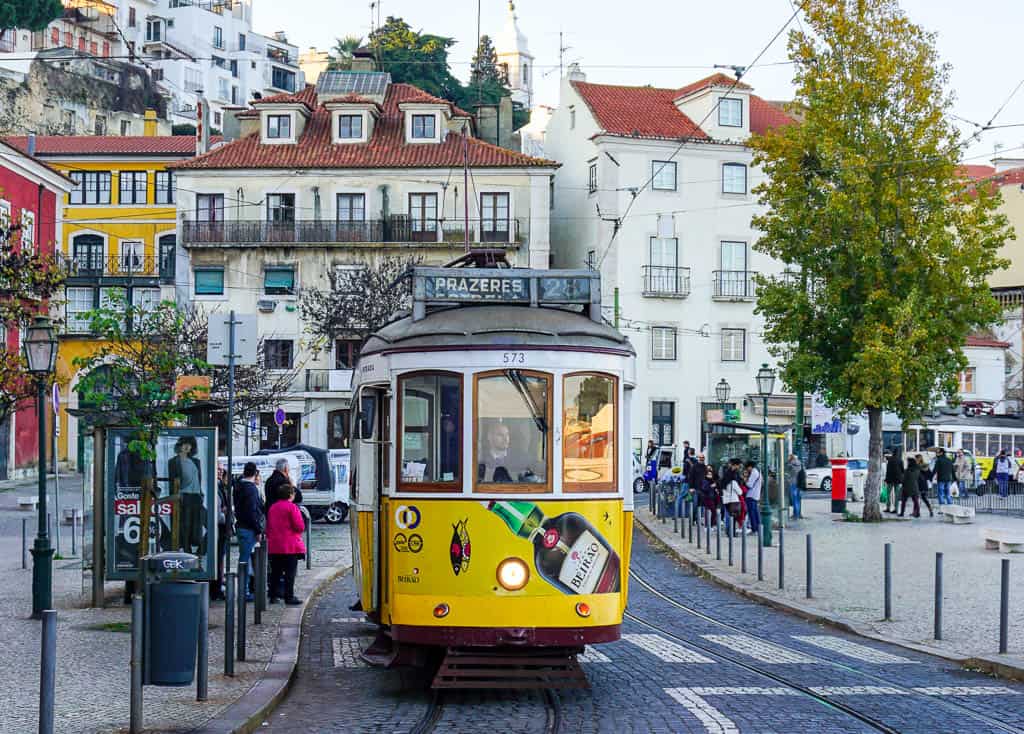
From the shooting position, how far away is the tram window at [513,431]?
38.1 feet

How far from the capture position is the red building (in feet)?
139

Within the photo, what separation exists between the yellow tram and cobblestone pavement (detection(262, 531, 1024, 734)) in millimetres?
564

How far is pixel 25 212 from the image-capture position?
138ft

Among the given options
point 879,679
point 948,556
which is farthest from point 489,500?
point 948,556

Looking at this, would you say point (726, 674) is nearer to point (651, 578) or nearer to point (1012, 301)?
point (651, 578)

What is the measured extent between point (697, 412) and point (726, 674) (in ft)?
161

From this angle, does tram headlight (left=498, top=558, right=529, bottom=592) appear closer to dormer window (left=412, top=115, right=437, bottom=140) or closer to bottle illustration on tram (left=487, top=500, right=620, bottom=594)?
bottle illustration on tram (left=487, top=500, right=620, bottom=594)

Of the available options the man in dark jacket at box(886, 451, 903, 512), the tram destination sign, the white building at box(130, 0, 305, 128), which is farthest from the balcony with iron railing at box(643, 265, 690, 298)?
the white building at box(130, 0, 305, 128)

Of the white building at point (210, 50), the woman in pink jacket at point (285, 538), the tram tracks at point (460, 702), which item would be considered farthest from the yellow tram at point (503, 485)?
the white building at point (210, 50)

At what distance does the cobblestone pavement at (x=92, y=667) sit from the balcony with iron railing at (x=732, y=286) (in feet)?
139

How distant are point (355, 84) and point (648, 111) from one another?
1250 centimetres

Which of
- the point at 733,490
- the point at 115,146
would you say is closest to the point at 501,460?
the point at 733,490

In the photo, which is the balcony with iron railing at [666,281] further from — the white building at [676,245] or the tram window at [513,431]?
the tram window at [513,431]

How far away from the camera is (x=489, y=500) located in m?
11.5
